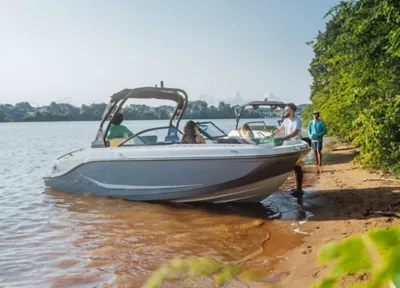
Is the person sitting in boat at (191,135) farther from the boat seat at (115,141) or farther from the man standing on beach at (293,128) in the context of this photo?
the man standing on beach at (293,128)

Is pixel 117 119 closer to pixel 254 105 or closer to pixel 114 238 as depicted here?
pixel 114 238

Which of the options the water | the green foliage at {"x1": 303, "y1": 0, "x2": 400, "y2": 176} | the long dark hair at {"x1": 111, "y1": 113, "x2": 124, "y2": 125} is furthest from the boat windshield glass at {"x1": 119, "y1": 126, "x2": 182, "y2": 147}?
the green foliage at {"x1": 303, "y1": 0, "x2": 400, "y2": 176}

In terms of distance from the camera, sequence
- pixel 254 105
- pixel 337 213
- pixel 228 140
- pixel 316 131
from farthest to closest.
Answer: pixel 254 105, pixel 316 131, pixel 228 140, pixel 337 213

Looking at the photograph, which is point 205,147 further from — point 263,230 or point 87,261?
point 87,261

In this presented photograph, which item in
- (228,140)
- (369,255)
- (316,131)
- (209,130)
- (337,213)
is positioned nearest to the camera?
(369,255)

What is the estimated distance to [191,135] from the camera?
331 inches

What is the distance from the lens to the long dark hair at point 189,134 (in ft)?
27.4

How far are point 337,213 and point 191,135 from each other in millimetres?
3333

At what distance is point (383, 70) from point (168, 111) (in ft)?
17.7

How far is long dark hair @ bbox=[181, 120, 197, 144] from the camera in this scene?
8.35 metres

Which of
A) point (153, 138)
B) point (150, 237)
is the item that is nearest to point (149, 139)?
point (153, 138)

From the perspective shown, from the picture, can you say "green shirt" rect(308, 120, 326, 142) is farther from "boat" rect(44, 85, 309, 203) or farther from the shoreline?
"boat" rect(44, 85, 309, 203)

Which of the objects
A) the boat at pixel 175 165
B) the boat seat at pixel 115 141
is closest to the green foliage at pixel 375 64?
the boat at pixel 175 165

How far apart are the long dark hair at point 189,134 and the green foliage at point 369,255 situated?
25.7 ft
